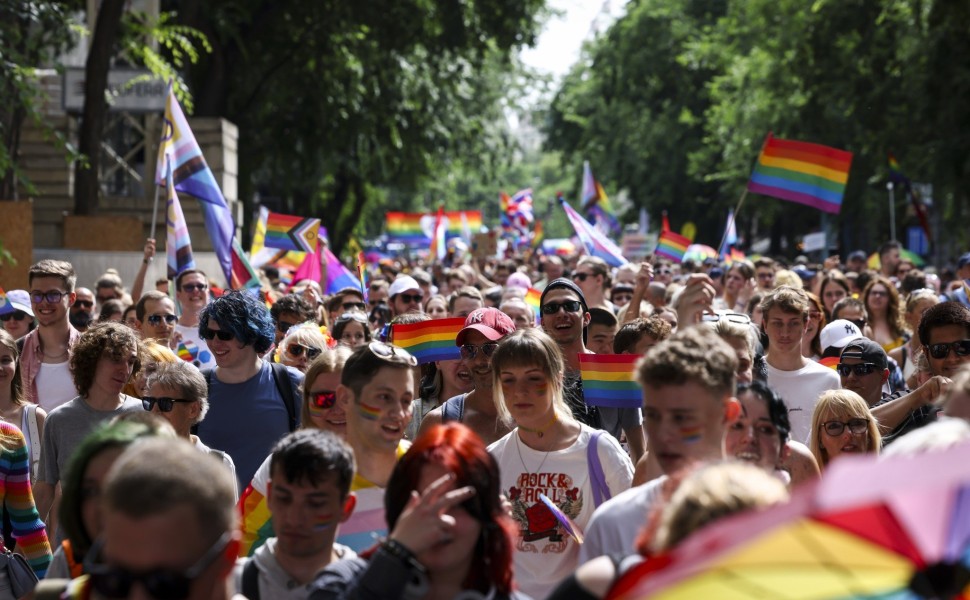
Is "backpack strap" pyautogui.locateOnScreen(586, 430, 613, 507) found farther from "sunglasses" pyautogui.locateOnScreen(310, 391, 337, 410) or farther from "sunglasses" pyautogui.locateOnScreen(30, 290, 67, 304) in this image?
"sunglasses" pyautogui.locateOnScreen(30, 290, 67, 304)

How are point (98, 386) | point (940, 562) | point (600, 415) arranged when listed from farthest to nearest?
1. point (600, 415)
2. point (98, 386)
3. point (940, 562)

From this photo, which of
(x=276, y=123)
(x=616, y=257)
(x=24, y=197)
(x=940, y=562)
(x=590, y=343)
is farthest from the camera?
(x=276, y=123)

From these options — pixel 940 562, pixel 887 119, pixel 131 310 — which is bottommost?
pixel 131 310

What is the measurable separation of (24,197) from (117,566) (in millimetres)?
19237

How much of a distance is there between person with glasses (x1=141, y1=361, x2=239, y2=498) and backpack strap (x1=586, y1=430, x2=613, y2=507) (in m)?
1.39

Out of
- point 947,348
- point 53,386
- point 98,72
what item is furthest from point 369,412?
point 98,72

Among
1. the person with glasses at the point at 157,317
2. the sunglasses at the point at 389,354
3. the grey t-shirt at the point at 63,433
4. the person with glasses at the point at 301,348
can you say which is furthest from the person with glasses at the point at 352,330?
the sunglasses at the point at 389,354

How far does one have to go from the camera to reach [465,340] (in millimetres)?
6852

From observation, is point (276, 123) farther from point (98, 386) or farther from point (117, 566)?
point (117, 566)

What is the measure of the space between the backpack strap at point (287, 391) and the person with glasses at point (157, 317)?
2.56 metres

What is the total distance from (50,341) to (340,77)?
1559 cm

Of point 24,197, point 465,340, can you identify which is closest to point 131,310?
point 465,340

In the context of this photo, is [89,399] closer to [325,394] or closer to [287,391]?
[287,391]

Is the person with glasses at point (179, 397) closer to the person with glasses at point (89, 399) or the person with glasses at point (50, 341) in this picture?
the person with glasses at point (89, 399)
